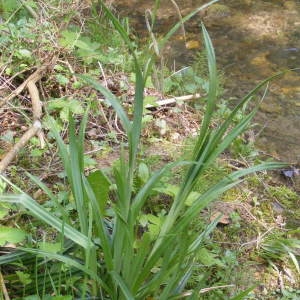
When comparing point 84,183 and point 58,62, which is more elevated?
point 84,183

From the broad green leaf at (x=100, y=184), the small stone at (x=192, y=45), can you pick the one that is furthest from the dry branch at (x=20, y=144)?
the small stone at (x=192, y=45)

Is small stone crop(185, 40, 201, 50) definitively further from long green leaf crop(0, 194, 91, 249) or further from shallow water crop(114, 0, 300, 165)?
long green leaf crop(0, 194, 91, 249)

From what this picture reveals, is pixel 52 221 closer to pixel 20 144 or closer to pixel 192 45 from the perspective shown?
pixel 20 144

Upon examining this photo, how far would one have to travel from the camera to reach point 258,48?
381 centimetres

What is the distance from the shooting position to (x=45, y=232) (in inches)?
72.7

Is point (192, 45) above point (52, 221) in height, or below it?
below

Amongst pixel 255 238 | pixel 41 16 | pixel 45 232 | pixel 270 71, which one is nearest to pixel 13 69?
pixel 41 16

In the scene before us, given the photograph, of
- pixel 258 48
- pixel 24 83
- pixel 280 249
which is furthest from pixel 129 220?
pixel 258 48

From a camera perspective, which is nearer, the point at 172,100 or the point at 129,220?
the point at 129,220

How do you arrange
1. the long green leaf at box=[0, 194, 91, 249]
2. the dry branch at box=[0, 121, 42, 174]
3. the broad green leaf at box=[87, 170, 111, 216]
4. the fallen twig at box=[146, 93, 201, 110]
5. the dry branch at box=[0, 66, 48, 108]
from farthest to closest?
the fallen twig at box=[146, 93, 201, 110]
the dry branch at box=[0, 66, 48, 108]
the dry branch at box=[0, 121, 42, 174]
the broad green leaf at box=[87, 170, 111, 216]
the long green leaf at box=[0, 194, 91, 249]

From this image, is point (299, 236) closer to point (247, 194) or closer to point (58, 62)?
point (247, 194)

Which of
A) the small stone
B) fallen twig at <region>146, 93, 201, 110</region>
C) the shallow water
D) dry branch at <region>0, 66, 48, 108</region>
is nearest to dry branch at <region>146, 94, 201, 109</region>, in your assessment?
fallen twig at <region>146, 93, 201, 110</region>

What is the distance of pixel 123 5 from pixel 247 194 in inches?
100

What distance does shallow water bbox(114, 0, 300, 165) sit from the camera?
297cm
